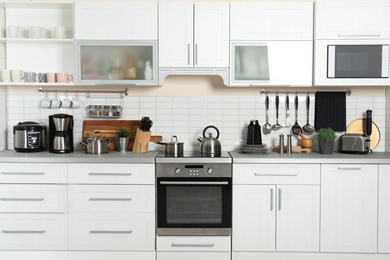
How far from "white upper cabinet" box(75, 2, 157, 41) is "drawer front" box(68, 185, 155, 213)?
1253 millimetres

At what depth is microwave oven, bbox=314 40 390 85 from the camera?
3.93m

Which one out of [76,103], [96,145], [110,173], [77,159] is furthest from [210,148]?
[76,103]

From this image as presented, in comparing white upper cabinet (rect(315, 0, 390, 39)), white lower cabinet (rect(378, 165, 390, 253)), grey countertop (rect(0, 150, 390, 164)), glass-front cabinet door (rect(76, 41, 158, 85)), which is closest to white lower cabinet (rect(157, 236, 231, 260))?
grey countertop (rect(0, 150, 390, 164))

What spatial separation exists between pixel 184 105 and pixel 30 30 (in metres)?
1.51

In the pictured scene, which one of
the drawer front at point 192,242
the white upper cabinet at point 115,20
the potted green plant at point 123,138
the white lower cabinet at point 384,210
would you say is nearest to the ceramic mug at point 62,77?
the white upper cabinet at point 115,20

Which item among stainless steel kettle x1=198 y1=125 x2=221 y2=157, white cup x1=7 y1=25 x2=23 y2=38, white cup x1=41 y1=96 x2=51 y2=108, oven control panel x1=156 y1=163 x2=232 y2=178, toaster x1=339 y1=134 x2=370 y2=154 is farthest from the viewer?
white cup x1=41 y1=96 x2=51 y2=108

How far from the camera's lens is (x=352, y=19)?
3.92 metres

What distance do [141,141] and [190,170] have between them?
0.61 metres

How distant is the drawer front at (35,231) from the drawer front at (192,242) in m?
0.79

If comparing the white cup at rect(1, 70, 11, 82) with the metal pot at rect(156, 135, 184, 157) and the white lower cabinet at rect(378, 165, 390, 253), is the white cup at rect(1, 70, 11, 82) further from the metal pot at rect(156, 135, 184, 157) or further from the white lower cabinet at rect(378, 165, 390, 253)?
A: the white lower cabinet at rect(378, 165, 390, 253)

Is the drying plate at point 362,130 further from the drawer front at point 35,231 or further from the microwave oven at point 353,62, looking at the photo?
the drawer front at point 35,231

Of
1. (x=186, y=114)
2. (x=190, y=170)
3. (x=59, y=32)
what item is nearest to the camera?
(x=190, y=170)

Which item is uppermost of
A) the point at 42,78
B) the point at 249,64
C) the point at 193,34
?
the point at 193,34

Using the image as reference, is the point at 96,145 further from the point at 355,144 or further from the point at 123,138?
the point at 355,144
